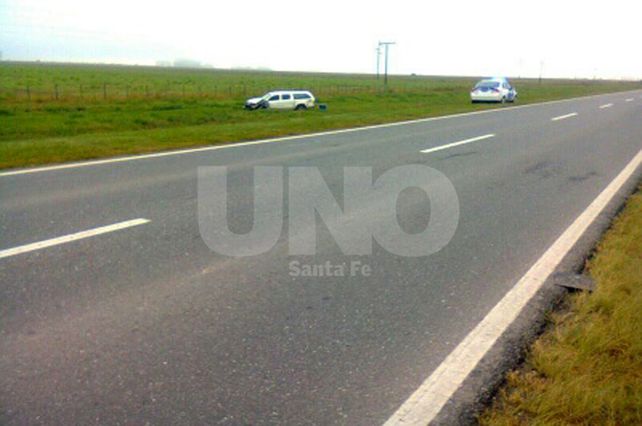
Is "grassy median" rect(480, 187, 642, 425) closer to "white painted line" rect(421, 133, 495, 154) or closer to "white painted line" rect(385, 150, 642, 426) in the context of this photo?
"white painted line" rect(385, 150, 642, 426)

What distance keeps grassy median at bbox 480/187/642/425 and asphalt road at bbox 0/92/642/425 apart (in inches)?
20.8

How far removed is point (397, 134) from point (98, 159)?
25.6ft

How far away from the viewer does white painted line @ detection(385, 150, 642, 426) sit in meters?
2.75

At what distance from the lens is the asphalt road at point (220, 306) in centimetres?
280

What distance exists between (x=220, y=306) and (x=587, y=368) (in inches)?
94.6

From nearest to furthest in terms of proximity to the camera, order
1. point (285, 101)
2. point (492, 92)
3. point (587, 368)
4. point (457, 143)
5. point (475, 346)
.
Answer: point (587, 368), point (475, 346), point (457, 143), point (492, 92), point (285, 101)

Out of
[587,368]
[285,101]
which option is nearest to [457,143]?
[587,368]

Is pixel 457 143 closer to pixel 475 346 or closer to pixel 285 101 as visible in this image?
pixel 475 346

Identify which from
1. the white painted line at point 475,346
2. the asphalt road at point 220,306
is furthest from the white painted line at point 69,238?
the white painted line at point 475,346

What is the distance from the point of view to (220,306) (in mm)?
3859

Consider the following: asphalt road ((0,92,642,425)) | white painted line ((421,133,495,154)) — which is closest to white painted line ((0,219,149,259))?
asphalt road ((0,92,642,425))

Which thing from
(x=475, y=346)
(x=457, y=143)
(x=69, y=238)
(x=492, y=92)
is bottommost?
(x=475, y=346)

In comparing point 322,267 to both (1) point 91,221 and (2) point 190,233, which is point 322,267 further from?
(1) point 91,221

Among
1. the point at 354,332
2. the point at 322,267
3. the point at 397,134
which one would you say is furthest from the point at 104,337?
the point at 397,134
